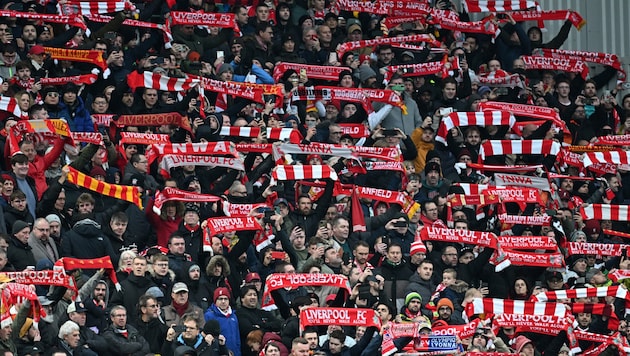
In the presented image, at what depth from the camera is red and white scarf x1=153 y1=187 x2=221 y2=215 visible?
940 inches

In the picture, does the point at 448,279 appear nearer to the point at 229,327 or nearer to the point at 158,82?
the point at 229,327

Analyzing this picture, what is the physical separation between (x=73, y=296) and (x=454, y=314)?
4790 millimetres

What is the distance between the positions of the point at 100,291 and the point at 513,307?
195 inches

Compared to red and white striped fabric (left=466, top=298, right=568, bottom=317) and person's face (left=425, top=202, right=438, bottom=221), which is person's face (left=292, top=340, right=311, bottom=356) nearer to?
red and white striped fabric (left=466, top=298, right=568, bottom=317)

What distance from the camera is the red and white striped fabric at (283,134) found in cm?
2695

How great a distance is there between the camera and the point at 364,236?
25266 mm

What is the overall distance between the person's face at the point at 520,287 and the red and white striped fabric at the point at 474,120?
13.3 ft

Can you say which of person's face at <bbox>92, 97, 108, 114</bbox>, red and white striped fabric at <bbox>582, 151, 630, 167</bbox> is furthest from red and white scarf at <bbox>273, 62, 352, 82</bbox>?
person's face at <bbox>92, 97, 108, 114</bbox>

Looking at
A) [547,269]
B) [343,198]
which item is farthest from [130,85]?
[547,269]

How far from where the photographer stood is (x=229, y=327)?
21.7 meters

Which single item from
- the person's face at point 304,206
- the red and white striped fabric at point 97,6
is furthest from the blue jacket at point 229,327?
the red and white striped fabric at point 97,6

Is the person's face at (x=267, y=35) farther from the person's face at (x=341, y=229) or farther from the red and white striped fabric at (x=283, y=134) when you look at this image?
the person's face at (x=341, y=229)

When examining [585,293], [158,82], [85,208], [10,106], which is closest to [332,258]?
[85,208]

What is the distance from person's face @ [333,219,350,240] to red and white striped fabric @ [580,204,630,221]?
4696 mm
